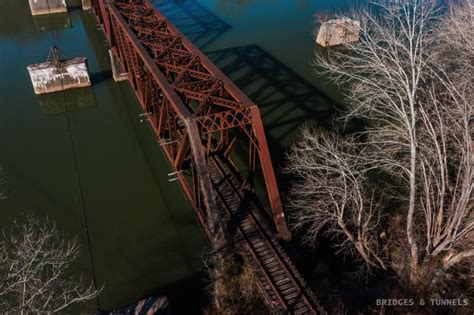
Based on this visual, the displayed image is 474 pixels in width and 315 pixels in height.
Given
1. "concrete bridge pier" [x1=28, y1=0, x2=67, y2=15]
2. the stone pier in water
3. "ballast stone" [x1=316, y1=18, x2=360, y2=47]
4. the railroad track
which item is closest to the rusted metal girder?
the railroad track

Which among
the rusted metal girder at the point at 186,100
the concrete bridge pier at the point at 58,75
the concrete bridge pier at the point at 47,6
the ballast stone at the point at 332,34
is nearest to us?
the rusted metal girder at the point at 186,100

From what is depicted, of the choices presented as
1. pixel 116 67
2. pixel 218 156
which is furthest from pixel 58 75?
pixel 218 156

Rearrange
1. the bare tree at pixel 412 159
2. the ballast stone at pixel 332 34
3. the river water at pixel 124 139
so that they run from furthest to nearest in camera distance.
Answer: the ballast stone at pixel 332 34 → the river water at pixel 124 139 → the bare tree at pixel 412 159

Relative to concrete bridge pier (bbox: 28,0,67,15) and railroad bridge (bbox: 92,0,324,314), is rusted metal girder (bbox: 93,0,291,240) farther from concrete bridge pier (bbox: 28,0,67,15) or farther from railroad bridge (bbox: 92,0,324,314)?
concrete bridge pier (bbox: 28,0,67,15)

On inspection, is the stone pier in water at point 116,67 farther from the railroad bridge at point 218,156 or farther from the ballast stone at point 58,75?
the railroad bridge at point 218,156

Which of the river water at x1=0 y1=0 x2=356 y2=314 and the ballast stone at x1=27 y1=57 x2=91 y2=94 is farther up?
the ballast stone at x1=27 y1=57 x2=91 y2=94

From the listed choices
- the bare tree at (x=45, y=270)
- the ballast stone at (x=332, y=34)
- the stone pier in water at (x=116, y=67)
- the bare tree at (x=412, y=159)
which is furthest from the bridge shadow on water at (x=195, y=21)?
the bare tree at (x=412, y=159)

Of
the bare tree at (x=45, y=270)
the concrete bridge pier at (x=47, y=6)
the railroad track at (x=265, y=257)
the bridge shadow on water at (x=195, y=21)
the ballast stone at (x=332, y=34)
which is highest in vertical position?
the concrete bridge pier at (x=47, y=6)
